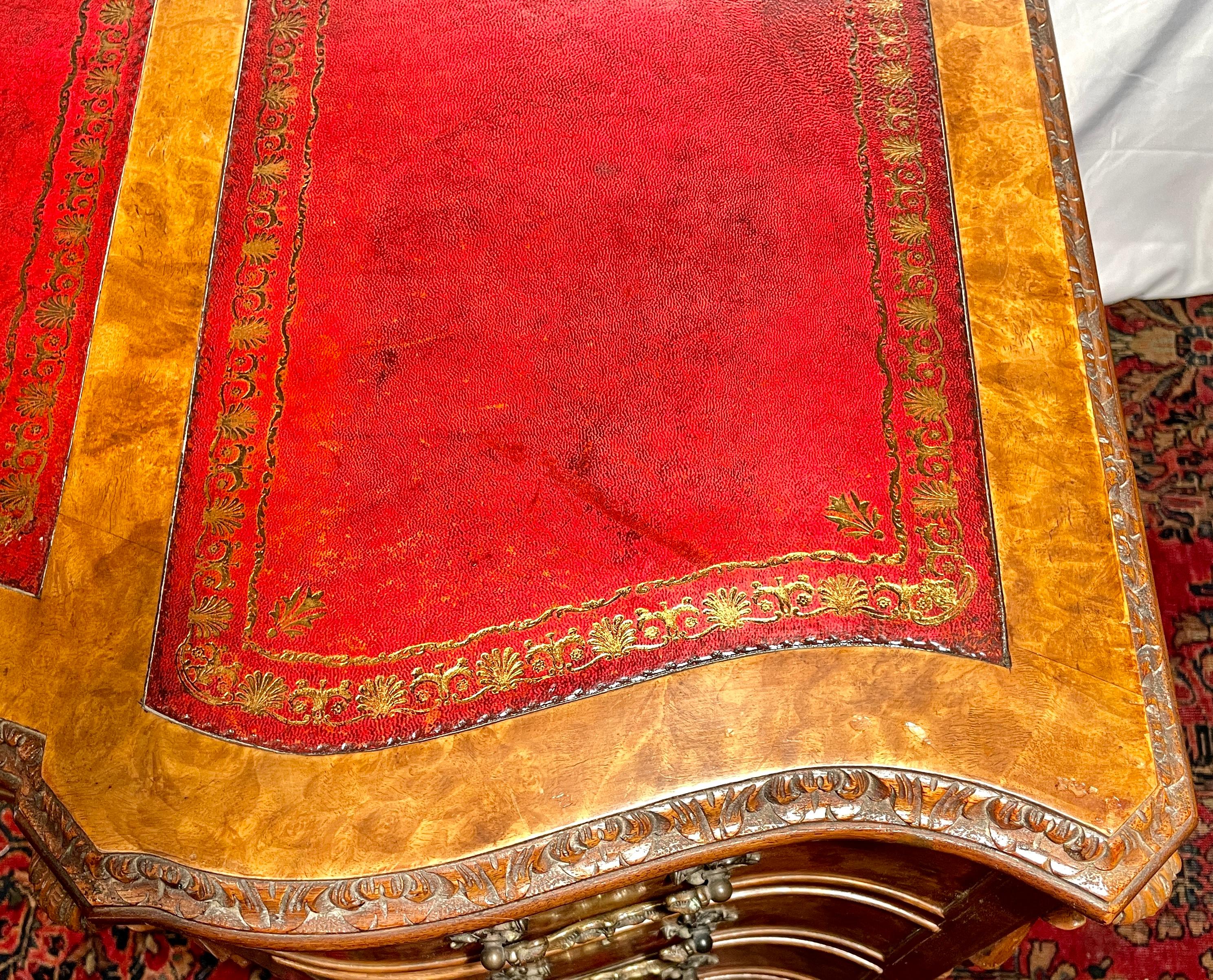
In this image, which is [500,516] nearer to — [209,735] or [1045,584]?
[209,735]

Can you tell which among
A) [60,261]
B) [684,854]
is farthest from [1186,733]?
[60,261]

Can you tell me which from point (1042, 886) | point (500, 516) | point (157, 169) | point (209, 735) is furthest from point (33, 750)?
point (1042, 886)

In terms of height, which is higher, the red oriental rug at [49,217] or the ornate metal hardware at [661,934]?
the red oriental rug at [49,217]

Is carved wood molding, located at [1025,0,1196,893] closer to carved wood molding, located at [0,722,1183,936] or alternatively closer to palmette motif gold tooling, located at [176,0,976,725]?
carved wood molding, located at [0,722,1183,936]

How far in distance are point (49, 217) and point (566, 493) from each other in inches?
25.1

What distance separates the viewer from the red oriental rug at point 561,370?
92cm

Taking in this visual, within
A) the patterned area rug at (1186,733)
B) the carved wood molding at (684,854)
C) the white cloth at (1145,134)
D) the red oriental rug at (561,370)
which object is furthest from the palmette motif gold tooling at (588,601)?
the white cloth at (1145,134)

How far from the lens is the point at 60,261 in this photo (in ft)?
3.62

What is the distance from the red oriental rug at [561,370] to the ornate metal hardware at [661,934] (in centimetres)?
21

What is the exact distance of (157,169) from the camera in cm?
114

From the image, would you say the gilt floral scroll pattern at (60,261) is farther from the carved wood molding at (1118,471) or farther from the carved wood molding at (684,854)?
the carved wood molding at (1118,471)

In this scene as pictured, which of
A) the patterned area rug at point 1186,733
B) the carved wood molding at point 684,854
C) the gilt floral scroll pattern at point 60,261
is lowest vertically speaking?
the patterned area rug at point 1186,733

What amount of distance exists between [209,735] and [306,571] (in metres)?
0.16

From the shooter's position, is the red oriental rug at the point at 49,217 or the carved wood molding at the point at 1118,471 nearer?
the carved wood molding at the point at 1118,471
